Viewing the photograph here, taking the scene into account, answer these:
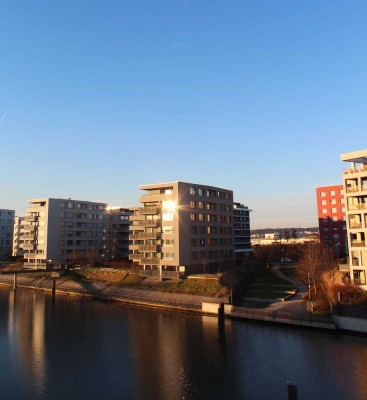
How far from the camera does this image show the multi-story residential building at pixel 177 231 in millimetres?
77812

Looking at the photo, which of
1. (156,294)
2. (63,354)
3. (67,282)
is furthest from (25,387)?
(67,282)

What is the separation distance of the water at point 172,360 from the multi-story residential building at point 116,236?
6244cm

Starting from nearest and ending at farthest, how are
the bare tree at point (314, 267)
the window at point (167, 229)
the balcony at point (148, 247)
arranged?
the bare tree at point (314, 267) < the window at point (167, 229) < the balcony at point (148, 247)

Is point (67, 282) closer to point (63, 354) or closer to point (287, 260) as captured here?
point (63, 354)

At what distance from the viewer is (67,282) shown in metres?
89.5

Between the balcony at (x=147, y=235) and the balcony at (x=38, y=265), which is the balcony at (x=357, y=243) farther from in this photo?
the balcony at (x=38, y=265)

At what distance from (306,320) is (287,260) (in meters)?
61.5

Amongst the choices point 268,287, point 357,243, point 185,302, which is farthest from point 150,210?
point 357,243

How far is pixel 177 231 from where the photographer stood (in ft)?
253

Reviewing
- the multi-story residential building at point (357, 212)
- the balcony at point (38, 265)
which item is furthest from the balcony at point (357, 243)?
the balcony at point (38, 265)

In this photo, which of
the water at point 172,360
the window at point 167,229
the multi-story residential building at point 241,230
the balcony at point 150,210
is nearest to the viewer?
the water at point 172,360

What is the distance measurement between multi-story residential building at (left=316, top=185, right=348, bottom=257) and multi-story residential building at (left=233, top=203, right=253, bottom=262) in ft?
106

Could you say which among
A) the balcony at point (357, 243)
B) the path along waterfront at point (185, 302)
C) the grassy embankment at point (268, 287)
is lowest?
the path along waterfront at point (185, 302)

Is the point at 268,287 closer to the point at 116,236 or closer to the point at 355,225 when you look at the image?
the point at 355,225
